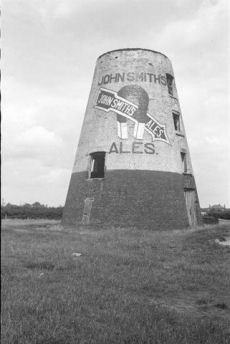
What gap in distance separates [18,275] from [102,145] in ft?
50.4

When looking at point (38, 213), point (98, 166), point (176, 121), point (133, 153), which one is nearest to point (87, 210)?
point (133, 153)

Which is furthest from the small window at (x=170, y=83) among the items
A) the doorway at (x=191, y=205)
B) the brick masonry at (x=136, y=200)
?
the doorway at (x=191, y=205)

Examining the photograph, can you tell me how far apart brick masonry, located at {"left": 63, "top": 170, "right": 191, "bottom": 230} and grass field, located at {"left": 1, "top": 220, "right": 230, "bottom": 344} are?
6609 mm

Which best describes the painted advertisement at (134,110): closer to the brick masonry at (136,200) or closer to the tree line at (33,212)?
the brick masonry at (136,200)

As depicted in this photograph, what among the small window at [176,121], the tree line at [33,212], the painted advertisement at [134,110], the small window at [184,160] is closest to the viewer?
the painted advertisement at [134,110]

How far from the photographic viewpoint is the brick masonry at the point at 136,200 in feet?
72.1

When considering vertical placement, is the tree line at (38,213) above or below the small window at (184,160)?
below

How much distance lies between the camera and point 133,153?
23.0m

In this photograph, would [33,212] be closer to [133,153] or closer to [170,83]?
[133,153]

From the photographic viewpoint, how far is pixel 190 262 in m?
12.3

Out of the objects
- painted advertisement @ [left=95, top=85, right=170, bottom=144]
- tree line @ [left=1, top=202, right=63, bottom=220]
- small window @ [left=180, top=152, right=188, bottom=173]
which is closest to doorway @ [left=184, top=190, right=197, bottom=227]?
small window @ [left=180, top=152, right=188, bottom=173]

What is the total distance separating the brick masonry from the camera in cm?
2198

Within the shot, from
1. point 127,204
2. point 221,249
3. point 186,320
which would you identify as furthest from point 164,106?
point 186,320

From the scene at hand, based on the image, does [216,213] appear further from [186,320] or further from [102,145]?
[186,320]
